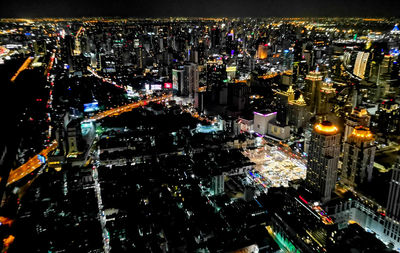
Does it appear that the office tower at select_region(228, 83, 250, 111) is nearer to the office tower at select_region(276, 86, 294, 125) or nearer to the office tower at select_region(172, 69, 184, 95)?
the office tower at select_region(276, 86, 294, 125)

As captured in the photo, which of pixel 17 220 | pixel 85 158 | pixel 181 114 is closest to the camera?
pixel 17 220

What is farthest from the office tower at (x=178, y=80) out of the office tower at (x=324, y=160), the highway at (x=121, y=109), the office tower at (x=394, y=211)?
the office tower at (x=394, y=211)

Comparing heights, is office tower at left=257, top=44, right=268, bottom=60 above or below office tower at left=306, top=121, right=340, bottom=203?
above

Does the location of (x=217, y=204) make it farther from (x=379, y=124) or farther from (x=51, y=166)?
(x=379, y=124)

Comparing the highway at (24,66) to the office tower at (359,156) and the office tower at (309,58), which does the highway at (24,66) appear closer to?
the office tower at (359,156)

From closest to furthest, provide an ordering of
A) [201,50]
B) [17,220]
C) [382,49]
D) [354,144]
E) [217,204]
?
[17,220]
[217,204]
[354,144]
[382,49]
[201,50]

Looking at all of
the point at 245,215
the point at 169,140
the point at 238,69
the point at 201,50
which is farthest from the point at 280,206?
the point at 201,50

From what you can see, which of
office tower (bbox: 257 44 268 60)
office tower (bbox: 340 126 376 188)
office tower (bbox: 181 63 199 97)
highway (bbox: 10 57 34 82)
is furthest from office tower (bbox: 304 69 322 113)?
highway (bbox: 10 57 34 82)

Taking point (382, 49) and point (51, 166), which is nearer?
point (51, 166)
